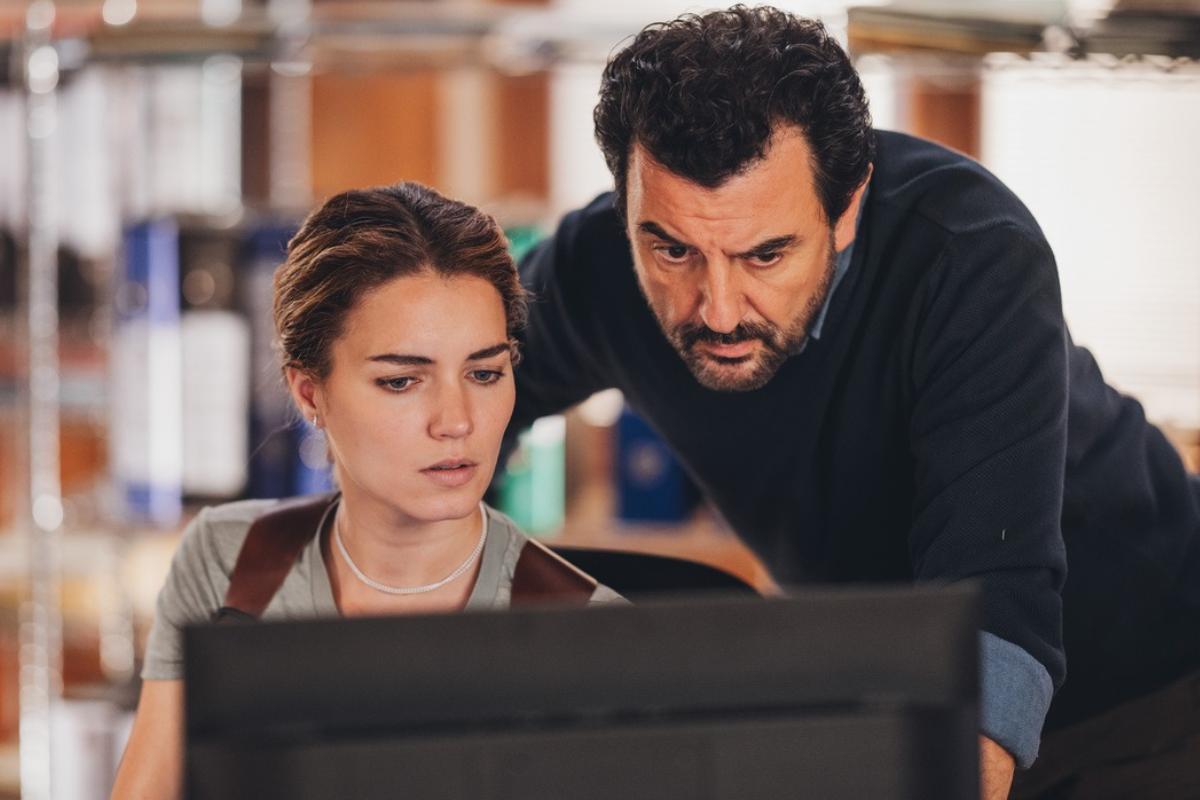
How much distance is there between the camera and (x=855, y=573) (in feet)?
4.84

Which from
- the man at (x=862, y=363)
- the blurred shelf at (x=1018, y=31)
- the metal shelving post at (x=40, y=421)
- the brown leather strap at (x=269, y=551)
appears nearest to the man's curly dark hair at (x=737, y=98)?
the man at (x=862, y=363)

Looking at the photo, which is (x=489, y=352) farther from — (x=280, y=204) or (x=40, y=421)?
(x=280, y=204)

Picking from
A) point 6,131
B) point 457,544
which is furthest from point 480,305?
point 6,131

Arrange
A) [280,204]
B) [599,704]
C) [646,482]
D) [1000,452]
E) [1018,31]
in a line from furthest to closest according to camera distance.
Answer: [280,204]
[646,482]
[1018,31]
[1000,452]
[599,704]

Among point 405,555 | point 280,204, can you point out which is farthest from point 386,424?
point 280,204

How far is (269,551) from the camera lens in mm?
1358

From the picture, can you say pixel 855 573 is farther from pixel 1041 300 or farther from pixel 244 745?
pixel 244 745

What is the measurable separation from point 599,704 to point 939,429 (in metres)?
0.61

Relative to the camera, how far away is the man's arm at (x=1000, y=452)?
3.68 ft

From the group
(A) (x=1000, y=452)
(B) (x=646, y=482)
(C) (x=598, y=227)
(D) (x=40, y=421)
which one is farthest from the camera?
(B) (x=646, y=482)

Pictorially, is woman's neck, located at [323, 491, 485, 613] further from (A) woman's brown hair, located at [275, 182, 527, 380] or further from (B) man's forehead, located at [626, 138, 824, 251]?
(B) man's forehead, located at [626, 138, 824, 251]

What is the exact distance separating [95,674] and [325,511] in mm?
1835

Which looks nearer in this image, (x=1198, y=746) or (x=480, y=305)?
(x=480, y=305)

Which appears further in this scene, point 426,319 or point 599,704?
point 426,319
